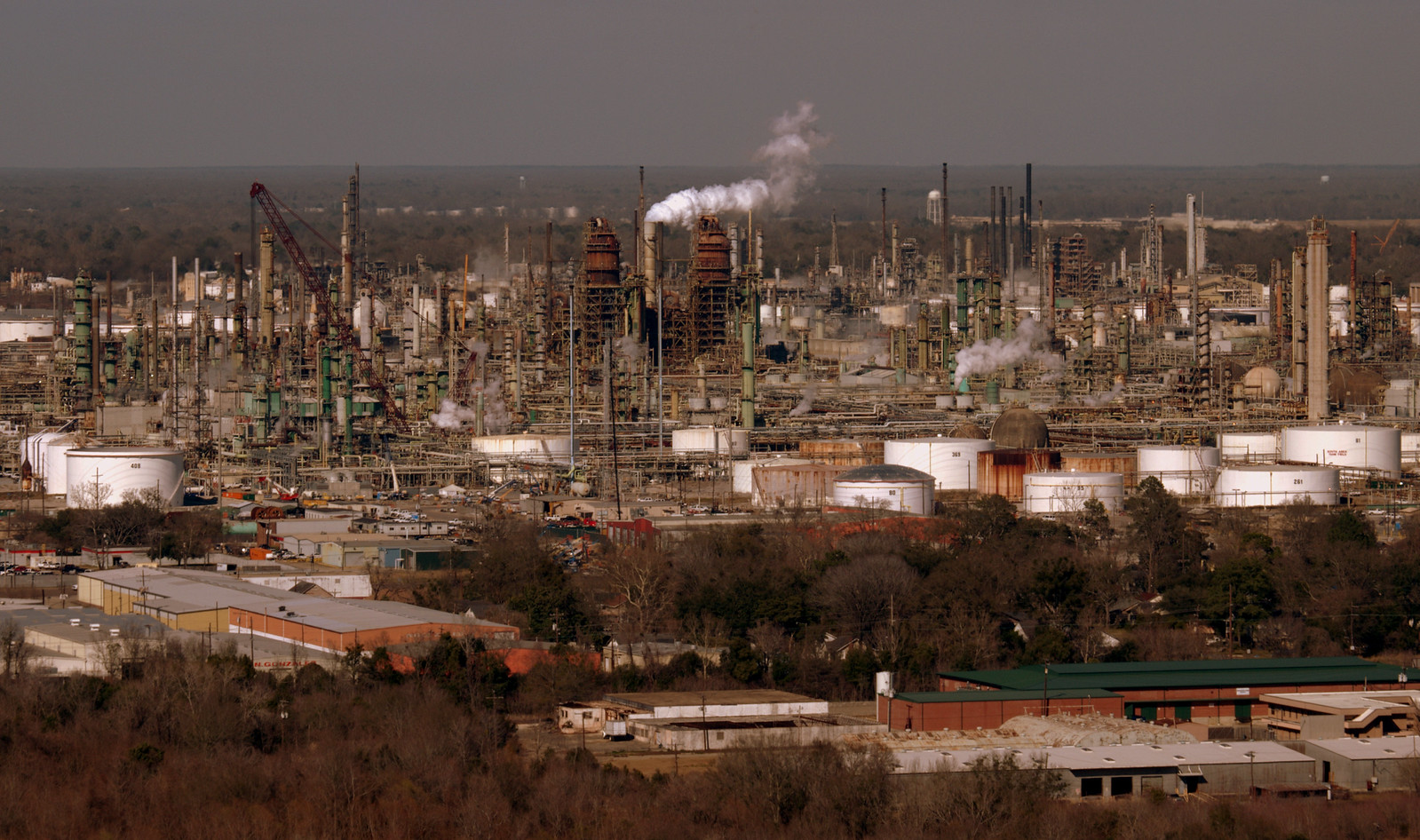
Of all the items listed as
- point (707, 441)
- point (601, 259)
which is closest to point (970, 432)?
point (707, 441)

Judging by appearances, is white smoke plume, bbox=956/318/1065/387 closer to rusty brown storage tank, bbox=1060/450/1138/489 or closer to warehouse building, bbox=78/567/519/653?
rusty brown storage tank, bbox=1060/450/1138/489

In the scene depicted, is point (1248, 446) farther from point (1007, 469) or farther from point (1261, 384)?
point (1261, 384)

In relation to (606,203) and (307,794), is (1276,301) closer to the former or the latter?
(307,794)

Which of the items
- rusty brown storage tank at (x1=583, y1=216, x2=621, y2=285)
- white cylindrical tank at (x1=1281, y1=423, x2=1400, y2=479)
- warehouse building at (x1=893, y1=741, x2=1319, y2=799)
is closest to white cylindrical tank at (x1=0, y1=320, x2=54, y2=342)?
rusty brown storage tank at (x1=583, y1=216, x2=621, y2=285)

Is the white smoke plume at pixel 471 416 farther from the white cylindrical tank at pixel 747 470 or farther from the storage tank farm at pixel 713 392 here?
the white cylindrical tank at pixel 747 470

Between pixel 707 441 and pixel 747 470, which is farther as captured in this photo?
pixel 707 441

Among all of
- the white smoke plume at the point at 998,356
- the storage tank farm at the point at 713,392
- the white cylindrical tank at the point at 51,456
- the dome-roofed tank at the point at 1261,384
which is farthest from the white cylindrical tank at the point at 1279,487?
the white cylindrical tank at the point at 51,456
